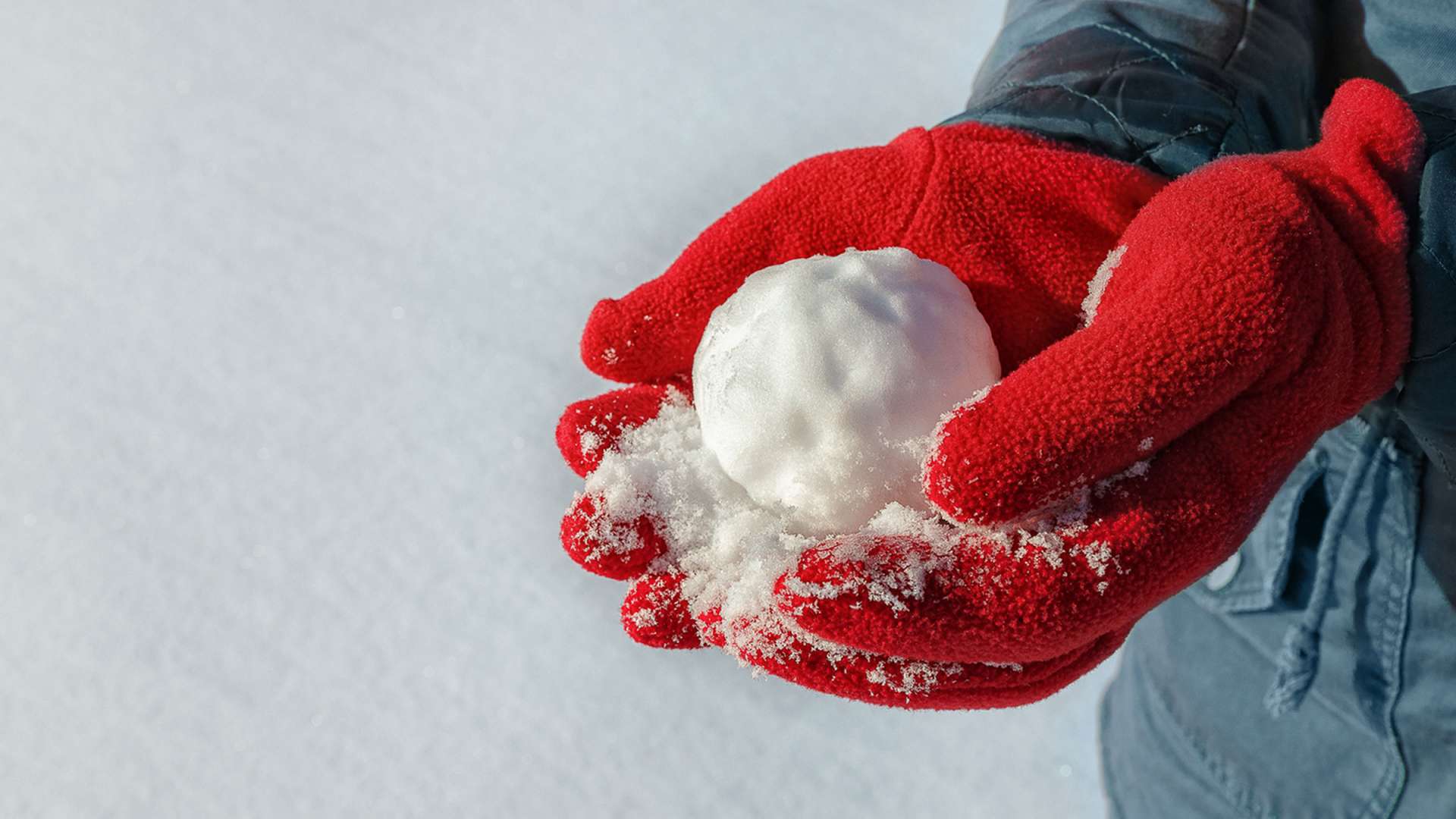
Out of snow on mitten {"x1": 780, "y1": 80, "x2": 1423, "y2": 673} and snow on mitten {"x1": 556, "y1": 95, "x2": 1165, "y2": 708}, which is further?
snow on mitten {"x1": 556, "y1": 95, "x2": 1165, "y2": 708}

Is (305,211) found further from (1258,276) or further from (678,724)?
(1258,276)

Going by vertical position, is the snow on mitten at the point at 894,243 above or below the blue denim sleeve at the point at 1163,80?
below

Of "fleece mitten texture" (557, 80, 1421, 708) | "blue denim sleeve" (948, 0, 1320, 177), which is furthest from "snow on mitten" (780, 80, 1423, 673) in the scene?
"blue denim sleeve" (948, 0, 1320, 177)

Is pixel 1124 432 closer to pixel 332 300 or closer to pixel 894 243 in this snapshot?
pixel 894 243

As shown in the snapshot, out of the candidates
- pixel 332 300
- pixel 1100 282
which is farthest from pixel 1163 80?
pixel 332 300

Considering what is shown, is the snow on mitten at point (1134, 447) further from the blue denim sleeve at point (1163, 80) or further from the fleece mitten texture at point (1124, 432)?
the blue denim sleeve at point (1163, 80)

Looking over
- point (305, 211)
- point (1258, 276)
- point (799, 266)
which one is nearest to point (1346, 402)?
point (1258, 276)

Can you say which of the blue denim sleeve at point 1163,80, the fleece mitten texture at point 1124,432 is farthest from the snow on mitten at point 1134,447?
the blue denim sleeve at point 1163,80

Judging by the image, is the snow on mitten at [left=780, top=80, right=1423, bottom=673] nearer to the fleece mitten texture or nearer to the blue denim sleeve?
the fleece mitten texture
